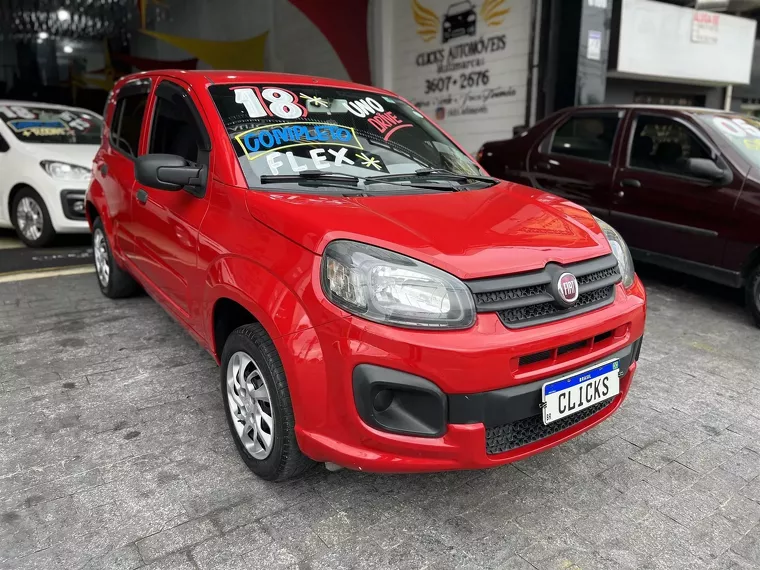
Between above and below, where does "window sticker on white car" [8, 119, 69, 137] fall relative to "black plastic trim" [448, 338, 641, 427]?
above

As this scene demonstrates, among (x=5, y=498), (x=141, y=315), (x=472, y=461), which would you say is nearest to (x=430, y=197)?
(x=472, y=461)

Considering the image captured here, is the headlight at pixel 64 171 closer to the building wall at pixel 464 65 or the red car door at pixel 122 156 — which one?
the red car door at pixel 122 156

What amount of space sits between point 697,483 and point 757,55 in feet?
39.9

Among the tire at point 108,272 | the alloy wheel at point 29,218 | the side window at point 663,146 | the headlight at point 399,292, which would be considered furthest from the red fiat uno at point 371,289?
the alloy wheel at point 29,218

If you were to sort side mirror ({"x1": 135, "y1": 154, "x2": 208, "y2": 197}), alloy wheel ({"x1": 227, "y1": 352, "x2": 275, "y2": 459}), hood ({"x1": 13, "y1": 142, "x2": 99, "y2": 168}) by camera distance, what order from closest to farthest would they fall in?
alloy wheel ({"x1": 227, "y1": 352, "x2": 275, "y2": 459}) < side mirror ({"x1": 135, "y1": 154, "x2": 208, "y2": 197}) < hood ({"x1": 13, "y1": 142, "x2": 99, "y2": 168})

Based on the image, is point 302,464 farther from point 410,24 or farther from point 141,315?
point 410,24

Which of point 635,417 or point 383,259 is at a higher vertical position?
point 383,259

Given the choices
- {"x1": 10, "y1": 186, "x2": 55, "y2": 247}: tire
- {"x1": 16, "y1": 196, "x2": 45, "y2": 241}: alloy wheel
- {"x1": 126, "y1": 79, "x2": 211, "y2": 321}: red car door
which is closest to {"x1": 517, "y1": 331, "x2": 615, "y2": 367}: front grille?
{"x1": 126, "y1": 79, "x2": 211, "y2": 321}: red car door

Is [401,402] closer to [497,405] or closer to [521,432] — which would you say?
[497,405]

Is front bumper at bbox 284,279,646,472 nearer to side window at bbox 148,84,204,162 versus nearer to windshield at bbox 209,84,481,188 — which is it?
windshield at bbox 209,84,481,188

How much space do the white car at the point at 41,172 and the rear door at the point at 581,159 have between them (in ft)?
14.9

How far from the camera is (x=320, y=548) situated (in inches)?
81.4

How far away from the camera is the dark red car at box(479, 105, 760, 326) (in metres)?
4.40

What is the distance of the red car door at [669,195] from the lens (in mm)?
4528
